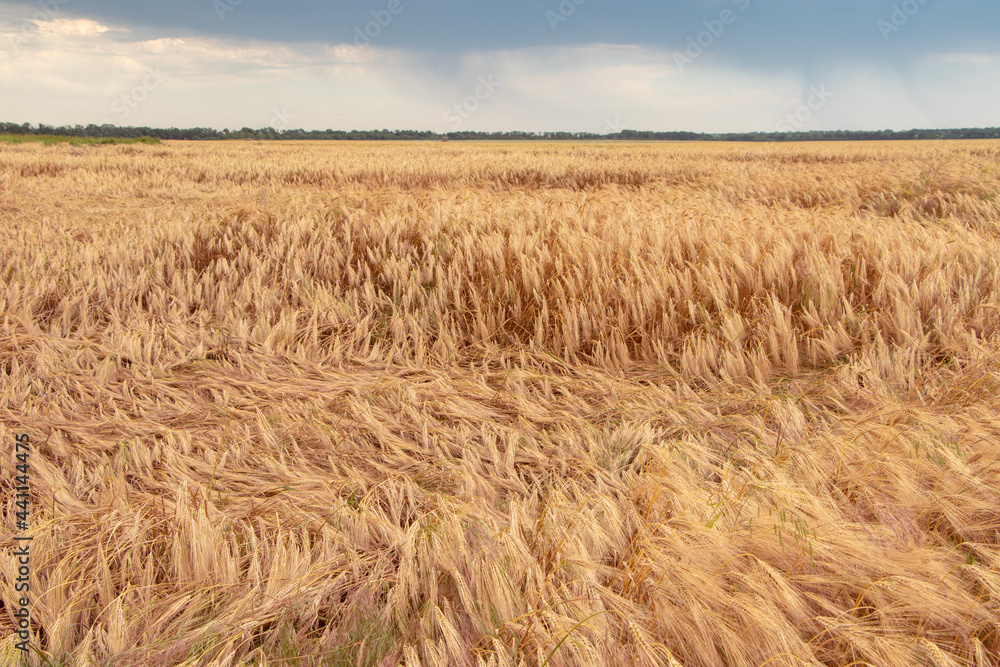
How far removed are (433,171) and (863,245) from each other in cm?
1132

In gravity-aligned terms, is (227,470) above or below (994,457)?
below

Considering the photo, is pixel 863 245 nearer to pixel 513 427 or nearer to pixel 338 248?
pixel 513 427

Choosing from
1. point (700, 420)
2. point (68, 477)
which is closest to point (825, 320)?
point (700, 420)

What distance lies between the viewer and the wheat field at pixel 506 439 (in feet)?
3.58

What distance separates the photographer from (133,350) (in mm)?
2824

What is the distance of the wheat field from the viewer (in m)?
1.09

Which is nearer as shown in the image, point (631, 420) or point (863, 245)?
point (631, 420)

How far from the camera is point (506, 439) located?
212 centimetres

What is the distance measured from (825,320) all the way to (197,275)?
4051mm

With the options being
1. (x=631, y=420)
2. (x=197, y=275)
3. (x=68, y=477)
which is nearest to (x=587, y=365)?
(x=631, y=420)

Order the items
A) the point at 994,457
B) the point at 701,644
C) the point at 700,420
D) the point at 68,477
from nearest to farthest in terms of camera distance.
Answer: the point at 701,644 < the point at 994,457 < the point at 68,477 < the point at 700,420

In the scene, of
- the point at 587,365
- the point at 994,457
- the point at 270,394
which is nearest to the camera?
the point at 994,457

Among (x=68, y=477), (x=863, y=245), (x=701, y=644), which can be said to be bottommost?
(x=68, y=477)

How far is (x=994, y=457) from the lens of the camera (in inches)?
59.1
